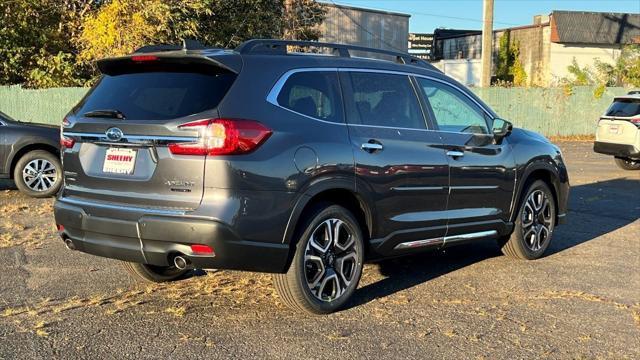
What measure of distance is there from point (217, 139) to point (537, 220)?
4.03 m

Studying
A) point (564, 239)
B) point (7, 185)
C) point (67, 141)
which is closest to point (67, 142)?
point (67, 141)

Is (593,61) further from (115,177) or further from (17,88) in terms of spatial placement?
(115,177)

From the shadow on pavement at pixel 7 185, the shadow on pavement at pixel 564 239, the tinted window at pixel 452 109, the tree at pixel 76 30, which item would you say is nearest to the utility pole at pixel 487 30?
the tree at pixel 76 30

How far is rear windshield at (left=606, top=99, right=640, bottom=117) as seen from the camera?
1428 cm

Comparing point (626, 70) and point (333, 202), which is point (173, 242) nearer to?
point (333, 202)

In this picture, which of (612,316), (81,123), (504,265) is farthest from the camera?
(504,265)

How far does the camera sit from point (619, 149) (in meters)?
14.4

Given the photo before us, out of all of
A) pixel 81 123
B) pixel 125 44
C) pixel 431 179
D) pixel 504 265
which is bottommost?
pixel 504 265

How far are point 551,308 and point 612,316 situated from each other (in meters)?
0.44

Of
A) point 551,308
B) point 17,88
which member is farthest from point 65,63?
point 551,308

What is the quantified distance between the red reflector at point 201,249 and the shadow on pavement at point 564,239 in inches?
55.9

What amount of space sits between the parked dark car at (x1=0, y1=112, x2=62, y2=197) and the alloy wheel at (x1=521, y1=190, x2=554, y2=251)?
7037mm

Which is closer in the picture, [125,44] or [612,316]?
[612,316]

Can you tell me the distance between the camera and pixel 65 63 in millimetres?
20625
